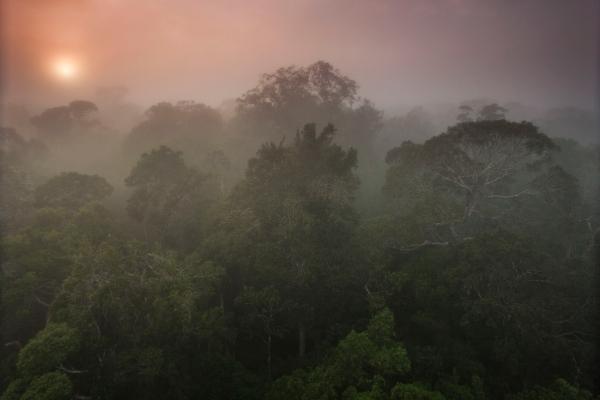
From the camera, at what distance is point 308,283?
16703 millimetres

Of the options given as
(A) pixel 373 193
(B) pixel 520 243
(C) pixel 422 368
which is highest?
(A) pixel 373 193

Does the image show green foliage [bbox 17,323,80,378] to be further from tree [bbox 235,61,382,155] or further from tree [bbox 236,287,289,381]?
tree [bbox 235,61,382,155]

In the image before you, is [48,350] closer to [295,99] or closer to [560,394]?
[560,394]

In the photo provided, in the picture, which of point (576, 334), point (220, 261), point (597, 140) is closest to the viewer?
point (576, 334)

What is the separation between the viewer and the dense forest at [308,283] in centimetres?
1184

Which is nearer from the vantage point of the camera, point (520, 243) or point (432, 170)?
point (520, 243)

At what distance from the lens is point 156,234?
23938 mm

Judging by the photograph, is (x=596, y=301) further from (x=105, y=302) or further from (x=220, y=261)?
(x=105, y=302)

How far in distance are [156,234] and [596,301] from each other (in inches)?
1049

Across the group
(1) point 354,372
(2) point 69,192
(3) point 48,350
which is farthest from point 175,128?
(1) point 354,372

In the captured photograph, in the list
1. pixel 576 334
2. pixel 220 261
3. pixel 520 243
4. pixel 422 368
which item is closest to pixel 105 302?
pixel 220 261

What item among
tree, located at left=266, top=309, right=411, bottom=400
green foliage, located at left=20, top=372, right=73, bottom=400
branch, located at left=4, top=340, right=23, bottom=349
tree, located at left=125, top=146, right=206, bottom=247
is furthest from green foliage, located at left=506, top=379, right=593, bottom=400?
tree, located at left=125, top=146, right=206, bottom=247

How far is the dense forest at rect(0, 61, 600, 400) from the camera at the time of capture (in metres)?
11.8

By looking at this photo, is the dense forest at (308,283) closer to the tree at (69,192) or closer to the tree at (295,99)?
the tree at (69,192)
